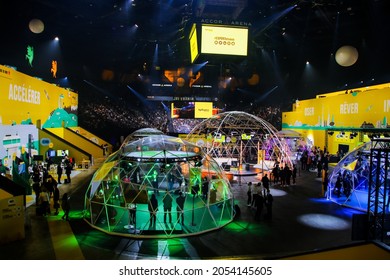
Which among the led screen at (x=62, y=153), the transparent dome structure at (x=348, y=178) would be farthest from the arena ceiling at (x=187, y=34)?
the transparent dome structure at (x=348, y=178)

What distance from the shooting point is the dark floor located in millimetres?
7547

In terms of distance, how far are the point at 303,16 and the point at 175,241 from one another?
18.2m

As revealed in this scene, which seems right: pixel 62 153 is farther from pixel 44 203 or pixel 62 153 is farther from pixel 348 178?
pixel 348 178

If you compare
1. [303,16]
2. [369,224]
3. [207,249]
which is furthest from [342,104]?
[207,249]

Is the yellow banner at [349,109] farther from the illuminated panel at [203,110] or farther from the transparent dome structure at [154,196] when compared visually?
the transparent dome structure at [154,196]

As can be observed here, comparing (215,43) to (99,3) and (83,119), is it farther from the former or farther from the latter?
(83,119)

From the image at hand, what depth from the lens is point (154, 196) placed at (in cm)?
938

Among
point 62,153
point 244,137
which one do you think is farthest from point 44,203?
point 244,137

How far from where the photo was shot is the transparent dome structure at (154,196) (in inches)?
366

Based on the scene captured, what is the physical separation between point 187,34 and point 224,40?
782 cm

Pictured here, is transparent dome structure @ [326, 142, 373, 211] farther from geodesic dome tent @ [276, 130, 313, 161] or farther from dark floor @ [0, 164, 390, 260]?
geodesic dome tent @ [276, 130, 313, 161]

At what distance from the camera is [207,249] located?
7.99 meters

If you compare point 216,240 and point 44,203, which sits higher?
point 44,203

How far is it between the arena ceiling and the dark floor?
8.75 meters
